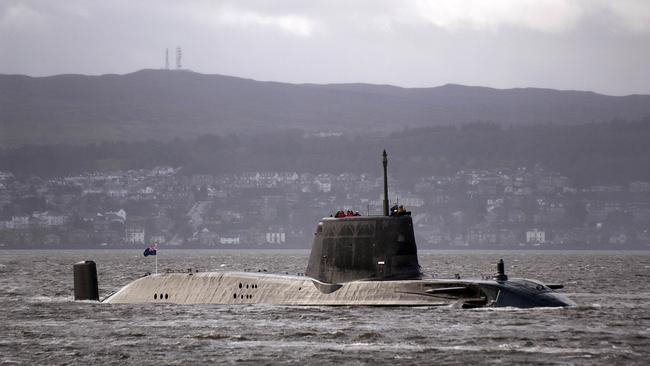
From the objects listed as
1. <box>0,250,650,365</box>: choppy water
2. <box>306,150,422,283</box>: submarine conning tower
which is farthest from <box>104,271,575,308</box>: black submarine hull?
<box>306,150,422,283</box>: submarine conning tower

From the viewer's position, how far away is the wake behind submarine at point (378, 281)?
46.1 metres

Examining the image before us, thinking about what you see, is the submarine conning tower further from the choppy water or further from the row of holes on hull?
the row of holes on hull

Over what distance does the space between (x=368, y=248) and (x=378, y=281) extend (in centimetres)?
124

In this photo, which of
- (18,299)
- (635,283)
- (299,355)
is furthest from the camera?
(635,283)

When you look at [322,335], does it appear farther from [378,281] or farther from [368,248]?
[368,248]

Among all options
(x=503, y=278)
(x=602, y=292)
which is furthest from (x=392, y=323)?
(x=602, y=292)

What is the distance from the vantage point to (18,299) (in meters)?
64.6

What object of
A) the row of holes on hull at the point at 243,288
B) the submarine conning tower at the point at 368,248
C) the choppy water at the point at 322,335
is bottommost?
the choppy water at the point at 322,335

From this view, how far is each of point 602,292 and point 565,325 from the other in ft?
79.8

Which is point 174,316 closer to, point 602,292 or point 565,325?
point 565,325

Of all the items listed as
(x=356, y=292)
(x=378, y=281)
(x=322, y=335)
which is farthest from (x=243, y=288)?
(x=322, y=335)

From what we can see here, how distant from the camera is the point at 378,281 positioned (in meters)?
47.4

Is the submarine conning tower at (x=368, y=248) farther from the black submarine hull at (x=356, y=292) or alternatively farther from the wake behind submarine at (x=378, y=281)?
the black submarine hull at (x=356, y=292)

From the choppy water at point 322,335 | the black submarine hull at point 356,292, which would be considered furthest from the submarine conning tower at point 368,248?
the choppy water at point 322,335
